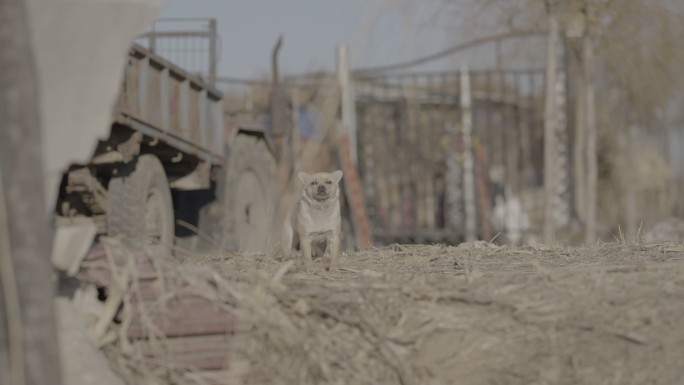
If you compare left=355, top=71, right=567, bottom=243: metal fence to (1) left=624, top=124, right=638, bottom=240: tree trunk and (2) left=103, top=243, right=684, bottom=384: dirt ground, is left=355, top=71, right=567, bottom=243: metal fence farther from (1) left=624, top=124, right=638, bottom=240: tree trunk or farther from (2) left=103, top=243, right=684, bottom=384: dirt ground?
(2) left=103, top=243, right=684, bottom=384: dirt ground

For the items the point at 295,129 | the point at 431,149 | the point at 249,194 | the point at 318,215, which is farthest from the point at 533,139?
the point at 318,215

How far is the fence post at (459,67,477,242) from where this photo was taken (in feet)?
61.5

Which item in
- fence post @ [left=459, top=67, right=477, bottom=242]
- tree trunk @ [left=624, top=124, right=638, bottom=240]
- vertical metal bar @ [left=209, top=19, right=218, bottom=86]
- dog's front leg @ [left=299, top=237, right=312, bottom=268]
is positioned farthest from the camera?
tree trunk @ [left=624, top=124, right=638, bottom=240]

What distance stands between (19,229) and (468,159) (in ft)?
49.4

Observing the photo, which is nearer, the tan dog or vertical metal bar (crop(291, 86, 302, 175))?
the tan dog

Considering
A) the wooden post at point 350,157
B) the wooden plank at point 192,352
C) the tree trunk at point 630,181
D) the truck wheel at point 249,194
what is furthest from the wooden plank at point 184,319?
the tree trunk at point 630,181

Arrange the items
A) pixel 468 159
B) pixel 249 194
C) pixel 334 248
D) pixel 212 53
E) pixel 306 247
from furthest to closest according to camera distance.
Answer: pixel 468 159, pixel 249 194, pixel 212 53, pixel 306 247, pixel 334 248

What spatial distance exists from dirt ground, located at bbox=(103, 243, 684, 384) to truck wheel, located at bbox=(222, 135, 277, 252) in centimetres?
A: 723

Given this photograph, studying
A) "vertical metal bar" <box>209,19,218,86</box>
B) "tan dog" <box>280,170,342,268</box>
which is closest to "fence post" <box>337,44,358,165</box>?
"vertical metal bar" <box>209,19,218,86</box>

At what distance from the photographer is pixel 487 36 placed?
15195 mm

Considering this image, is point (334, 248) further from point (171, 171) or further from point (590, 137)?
point (590, 137)

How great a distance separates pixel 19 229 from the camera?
420 centimetres

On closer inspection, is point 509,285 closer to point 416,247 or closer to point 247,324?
point 247,324

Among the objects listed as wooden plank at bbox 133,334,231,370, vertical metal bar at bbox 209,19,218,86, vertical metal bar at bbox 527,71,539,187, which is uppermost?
vertical metal bar at bbox 209,19,218,86
